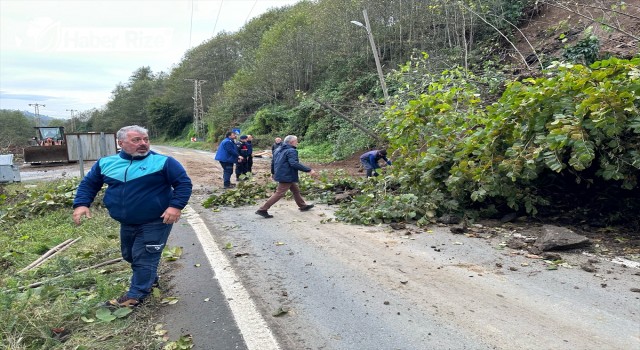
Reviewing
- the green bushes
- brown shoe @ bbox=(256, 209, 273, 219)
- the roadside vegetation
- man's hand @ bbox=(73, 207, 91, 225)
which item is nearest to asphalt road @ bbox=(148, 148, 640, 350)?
the roadside vegetation

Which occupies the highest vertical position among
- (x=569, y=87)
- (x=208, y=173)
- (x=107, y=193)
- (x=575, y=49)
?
(x=575, y=49)

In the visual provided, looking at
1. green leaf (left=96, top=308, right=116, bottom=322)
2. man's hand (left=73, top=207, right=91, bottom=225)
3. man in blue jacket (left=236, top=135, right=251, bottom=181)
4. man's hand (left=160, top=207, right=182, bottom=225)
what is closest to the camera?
green leaf (left=96, top=308, right=116, bottom=322)

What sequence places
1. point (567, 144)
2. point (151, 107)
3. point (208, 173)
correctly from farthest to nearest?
point (151, 107) < point (208, 173) < point (567, 144)

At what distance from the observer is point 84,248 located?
238 inches

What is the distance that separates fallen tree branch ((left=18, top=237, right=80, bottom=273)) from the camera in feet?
17.8

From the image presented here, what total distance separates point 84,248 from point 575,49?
53.3 ft

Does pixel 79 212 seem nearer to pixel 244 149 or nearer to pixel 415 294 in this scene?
pixel 415 294

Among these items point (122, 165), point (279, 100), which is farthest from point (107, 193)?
point (279, 100)

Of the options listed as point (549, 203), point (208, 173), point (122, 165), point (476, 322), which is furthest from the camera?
point (208, 173)

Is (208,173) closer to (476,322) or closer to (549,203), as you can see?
(549,203)

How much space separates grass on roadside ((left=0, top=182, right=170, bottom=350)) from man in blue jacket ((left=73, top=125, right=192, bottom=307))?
0.97 ft

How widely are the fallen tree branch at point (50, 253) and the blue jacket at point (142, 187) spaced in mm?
1976

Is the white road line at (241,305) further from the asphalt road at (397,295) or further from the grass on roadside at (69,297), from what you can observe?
the grass on roadside at (69,297)

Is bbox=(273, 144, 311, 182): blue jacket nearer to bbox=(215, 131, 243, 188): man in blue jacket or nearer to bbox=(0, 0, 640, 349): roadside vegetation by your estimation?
bbox=(0, 0, 640, 349): roadside vegetation
